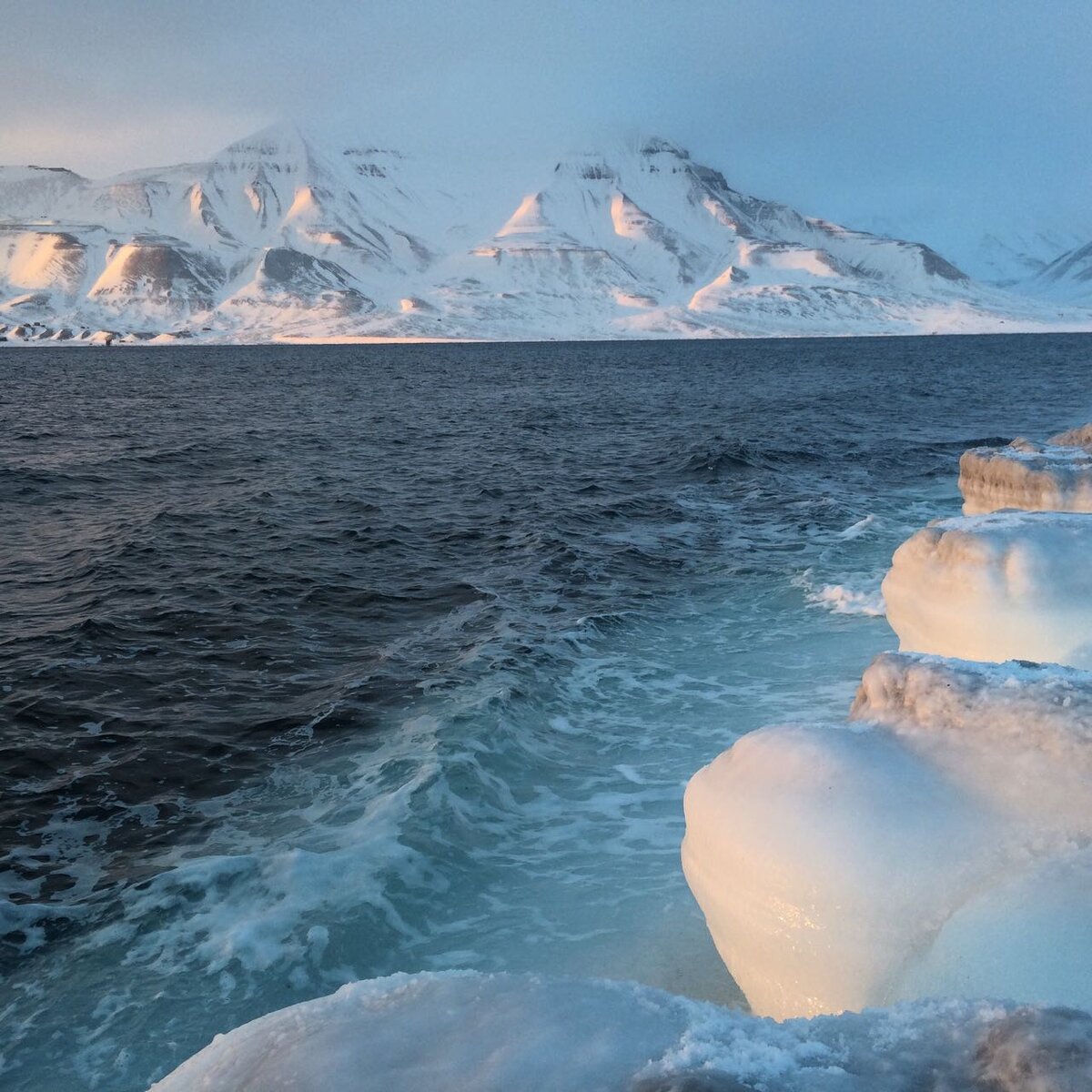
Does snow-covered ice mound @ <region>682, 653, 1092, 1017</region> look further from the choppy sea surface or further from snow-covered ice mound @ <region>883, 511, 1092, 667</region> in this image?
snow-covered ice mound @ <region>883, 511, 1092, 667</region>

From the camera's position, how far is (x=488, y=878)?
28.0ft

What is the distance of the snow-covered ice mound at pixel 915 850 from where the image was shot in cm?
442

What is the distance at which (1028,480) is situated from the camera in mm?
14547

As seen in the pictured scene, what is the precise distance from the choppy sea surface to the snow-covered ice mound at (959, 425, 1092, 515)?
8.70 feet

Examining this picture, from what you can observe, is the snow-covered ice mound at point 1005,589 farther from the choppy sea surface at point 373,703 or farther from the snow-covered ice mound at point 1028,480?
the snow-covered ice mound at point 1028,480

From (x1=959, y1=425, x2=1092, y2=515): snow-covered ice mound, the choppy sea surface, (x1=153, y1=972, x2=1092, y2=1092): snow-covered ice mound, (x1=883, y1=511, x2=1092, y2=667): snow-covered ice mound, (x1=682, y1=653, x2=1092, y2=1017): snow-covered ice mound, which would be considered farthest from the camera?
(x1=959, y1=425, x2=1092, y2=515): snow-covered ice mound

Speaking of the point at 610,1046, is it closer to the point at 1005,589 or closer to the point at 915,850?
the point at 915,850

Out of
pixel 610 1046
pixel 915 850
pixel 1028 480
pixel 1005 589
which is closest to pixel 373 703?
pixel 1005 589

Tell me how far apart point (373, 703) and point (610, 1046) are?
9.37m

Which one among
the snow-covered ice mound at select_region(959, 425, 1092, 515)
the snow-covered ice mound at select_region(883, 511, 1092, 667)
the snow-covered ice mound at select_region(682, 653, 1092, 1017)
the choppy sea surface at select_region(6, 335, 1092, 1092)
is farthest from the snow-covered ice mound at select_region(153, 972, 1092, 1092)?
the snow-covered ice mound at select_region(959, 425, 1092, 515)

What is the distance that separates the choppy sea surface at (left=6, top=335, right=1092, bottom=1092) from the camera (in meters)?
7.39

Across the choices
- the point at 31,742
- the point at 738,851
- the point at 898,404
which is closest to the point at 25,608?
the point at 31,742

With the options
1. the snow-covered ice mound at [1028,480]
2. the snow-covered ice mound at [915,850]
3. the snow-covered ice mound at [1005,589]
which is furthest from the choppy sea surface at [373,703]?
the snow-covered ice mound at [1028,480]

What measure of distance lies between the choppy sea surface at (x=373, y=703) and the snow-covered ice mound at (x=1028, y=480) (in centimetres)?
265
